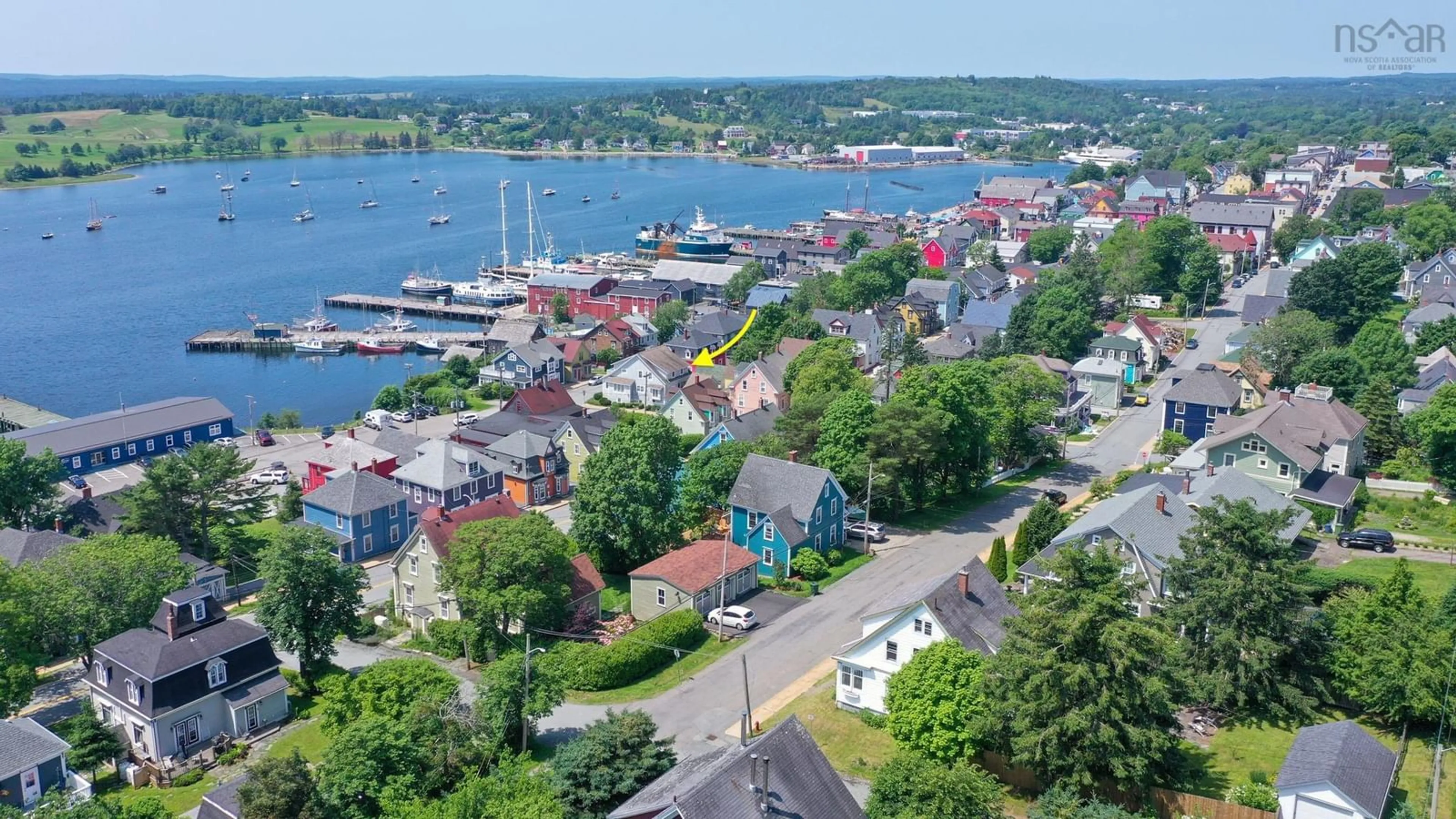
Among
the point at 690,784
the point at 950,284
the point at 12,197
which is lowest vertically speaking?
the point at 690,784

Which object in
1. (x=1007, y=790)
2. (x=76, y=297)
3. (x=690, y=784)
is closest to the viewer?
(x=690, y=784)

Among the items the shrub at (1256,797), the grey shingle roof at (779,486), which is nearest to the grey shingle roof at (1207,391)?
the grey shingle roof at (779,486)

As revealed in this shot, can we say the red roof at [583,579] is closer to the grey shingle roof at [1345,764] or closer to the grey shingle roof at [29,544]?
the grey shingle roof at [29,544]

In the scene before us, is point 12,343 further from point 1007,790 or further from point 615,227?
point 1007,790

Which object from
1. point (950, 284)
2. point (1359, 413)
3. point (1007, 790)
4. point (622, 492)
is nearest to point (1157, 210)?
point (950, 284)

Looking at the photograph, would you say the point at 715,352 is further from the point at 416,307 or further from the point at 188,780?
the point at 188,780

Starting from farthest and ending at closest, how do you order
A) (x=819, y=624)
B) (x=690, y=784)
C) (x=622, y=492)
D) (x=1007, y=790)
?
(x=622, y=492)
(x=819, y=624)
(x=1007, y=790)
(x=690, y=784)

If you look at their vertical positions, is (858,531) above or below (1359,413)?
below
